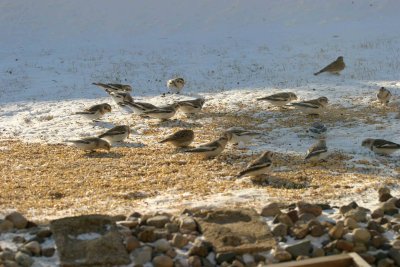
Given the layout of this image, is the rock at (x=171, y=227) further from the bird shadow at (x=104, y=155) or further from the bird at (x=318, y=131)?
the bird at (x=318, y=131)

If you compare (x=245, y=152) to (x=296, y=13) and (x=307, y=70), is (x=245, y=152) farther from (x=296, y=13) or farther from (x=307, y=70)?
(x=296, y=13)

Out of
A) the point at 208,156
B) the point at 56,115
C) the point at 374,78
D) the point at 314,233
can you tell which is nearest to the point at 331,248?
the point at 314,233

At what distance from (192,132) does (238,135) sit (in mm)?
900

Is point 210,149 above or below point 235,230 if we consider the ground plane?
below

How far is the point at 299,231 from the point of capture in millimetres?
7953

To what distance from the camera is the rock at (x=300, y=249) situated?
7.61 meters

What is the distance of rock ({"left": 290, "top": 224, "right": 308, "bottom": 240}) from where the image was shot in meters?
7.93

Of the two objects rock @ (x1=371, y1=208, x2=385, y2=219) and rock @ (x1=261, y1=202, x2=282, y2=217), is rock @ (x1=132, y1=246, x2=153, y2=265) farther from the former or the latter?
rock @ (x1=371, y1=208, x2=385, y2=219)

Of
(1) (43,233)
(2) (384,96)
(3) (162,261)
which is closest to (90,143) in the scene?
(1) (43,233)

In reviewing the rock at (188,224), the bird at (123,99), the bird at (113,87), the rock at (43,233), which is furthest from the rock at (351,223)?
the bird at (113,87)

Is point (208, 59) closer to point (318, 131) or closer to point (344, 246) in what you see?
point (318, 131)

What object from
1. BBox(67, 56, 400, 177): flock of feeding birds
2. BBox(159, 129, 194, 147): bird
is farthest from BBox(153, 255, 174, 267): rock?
BBox(159, 129, 194, 147): bird

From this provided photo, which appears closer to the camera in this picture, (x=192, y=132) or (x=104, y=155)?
(x=104, y=155)

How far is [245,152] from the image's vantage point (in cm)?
1283
